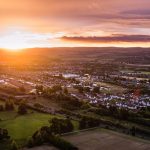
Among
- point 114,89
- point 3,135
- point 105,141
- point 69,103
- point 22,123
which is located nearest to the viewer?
point 105,141

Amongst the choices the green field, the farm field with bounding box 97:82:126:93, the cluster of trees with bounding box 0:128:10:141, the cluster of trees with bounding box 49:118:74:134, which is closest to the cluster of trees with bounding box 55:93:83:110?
the green field

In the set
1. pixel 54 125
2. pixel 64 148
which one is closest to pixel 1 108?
pixel 54 125

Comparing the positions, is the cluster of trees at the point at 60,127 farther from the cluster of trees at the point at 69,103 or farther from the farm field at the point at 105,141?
the cluster of trees at the point at 69,103

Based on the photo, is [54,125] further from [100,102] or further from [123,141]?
[100,102]

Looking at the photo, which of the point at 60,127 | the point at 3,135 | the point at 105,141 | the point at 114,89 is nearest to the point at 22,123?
the point at 3,135

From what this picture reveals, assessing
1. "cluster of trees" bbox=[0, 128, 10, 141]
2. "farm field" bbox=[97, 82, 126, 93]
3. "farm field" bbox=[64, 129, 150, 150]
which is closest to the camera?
"farm field" bbox=[64, 129, 150, 150]

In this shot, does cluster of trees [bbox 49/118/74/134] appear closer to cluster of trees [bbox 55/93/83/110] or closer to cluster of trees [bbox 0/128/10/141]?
cluster of trees [bbox 0/128/10/141]

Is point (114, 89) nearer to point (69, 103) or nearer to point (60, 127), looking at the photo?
point (69, 103)

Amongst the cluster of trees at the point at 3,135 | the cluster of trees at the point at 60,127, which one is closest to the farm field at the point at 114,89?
the cluster of trees at the point at 60,127
